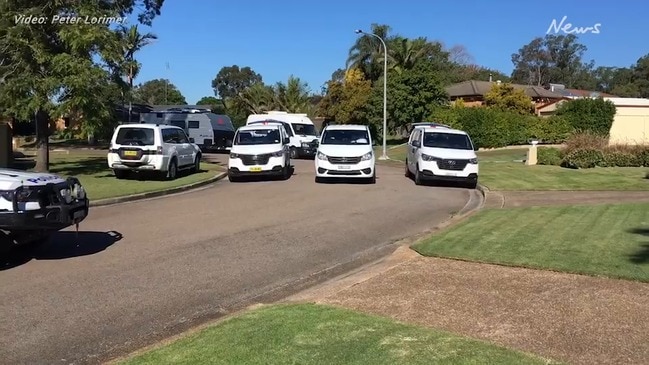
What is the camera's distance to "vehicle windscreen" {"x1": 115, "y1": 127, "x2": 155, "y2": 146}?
19.2 m

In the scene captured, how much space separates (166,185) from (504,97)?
42.7 meters

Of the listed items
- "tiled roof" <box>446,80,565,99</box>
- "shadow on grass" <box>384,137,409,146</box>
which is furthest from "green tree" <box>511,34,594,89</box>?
"shadow on grass" <box>384,137,409,146</box>

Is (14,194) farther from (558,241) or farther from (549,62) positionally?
(549,62)

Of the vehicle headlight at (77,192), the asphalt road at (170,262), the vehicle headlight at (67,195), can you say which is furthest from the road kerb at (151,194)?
the vehicle headlight at (67,195)

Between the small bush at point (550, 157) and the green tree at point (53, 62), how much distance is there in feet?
57.5

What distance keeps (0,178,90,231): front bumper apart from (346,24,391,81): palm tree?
5029cm

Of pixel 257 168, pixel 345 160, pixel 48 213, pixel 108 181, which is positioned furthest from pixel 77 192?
pixel 257 168

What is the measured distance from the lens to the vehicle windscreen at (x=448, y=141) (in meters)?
19.9

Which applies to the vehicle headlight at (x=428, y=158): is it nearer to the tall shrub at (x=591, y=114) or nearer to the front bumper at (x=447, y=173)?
the front bumper at (x=447, y=173)

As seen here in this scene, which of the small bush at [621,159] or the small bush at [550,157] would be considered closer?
the small bush at [621,159]

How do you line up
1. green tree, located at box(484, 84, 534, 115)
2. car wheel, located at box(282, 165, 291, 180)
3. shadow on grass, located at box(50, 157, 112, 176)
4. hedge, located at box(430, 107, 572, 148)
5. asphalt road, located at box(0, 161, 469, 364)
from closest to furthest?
asphalt road, located at box(0, 161, 469, 364), car wheel, located at box(282, 165, 291, 180), shadow on grass, located at box(50, 157, 112, 176), hedge, located at box(430, 107, 572, 148), green tree, located at box(484, 84, 534, 115)

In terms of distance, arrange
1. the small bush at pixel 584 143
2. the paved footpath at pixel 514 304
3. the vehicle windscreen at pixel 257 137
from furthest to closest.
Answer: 1. the small bush at pixel 584 143
2. the vehicle windscreen at pixel 257 137
3. the paved footpath at pixel 514 304

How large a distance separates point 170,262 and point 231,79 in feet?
422

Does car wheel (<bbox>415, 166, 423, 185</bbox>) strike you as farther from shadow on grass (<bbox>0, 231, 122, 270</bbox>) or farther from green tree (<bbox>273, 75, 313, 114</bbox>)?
green tree (<bbox>273, 75, 313, 114</bbox>)
